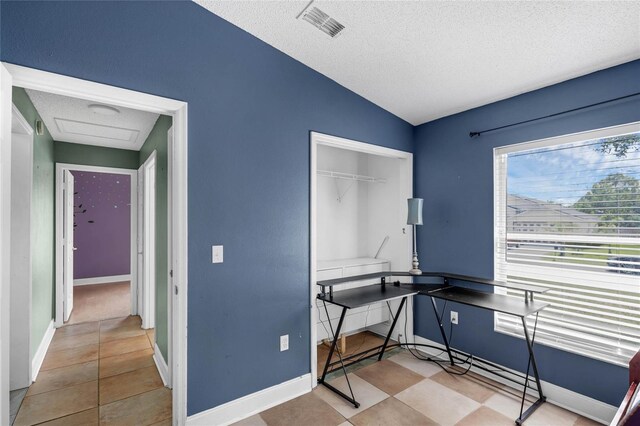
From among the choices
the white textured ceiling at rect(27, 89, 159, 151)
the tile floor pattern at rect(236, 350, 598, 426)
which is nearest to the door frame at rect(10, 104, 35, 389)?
the white textured ceiling at rect(27, 89, 159, 151)

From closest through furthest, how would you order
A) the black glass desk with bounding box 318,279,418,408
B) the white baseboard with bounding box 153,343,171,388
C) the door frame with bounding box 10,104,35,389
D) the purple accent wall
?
the black glass desk with bounding box 318,279,418,408 → the door frame with bounding box 10,104,35,389 → the white baseboard with bounding box 153,343,171,388 → the purple accent wall

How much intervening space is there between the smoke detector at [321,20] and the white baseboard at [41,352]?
3584 mm

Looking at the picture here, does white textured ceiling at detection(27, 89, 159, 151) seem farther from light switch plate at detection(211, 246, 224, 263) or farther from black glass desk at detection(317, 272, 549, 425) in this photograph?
black glass desk at detection(317, 272, 549, 425)

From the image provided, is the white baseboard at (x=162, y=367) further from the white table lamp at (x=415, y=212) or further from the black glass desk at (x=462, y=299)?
the white table lamp at (x=415, y=212)

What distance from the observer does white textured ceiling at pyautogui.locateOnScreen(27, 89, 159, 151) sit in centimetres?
274

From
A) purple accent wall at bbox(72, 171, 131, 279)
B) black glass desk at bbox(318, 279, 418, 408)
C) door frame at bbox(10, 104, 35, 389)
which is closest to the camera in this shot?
black glass desk at bbox(318, 279, 418, 408)

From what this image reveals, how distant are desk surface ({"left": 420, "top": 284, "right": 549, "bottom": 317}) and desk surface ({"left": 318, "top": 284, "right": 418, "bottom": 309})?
187 mm

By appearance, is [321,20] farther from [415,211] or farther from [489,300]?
[489,300]

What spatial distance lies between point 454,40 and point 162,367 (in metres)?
3.48

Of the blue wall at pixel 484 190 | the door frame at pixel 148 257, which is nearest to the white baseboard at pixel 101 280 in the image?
the door frame at pixel 148 257

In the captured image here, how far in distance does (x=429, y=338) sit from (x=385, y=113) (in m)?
2.40

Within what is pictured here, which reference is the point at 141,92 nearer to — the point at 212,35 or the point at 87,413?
the point at 212,35

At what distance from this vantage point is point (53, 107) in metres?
2.85

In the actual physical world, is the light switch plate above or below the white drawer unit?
above
